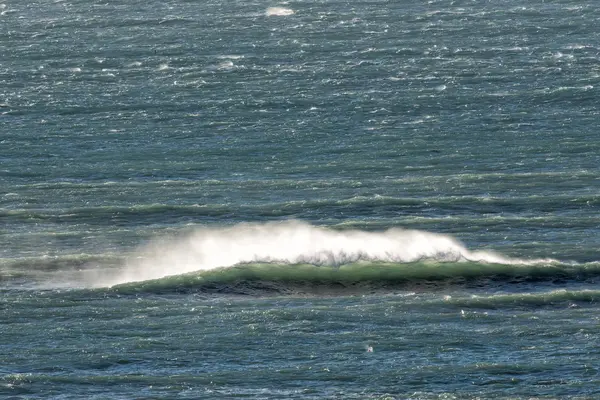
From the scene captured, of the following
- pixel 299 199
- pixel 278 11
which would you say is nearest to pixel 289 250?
pixel 299 199

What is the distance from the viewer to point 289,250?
37781mm

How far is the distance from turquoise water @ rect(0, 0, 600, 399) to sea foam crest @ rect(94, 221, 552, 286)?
0.09 m

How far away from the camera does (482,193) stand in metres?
43.1

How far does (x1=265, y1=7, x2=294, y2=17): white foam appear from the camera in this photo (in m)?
62.4

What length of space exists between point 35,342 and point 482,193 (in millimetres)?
16596

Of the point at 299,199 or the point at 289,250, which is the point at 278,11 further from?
the point at 289,250

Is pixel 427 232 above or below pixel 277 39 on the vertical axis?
below

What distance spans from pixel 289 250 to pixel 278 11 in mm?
26971

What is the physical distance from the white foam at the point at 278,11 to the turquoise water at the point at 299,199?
0.52 m

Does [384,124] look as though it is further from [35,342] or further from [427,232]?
[35,342]

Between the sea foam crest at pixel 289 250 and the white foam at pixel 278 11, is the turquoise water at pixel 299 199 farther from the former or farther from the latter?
the white foam at pixel 278 11

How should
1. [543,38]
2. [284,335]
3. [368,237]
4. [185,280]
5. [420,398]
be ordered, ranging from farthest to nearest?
[543,38] → [368,237] → [185,280] → [284,335] → [420,398]

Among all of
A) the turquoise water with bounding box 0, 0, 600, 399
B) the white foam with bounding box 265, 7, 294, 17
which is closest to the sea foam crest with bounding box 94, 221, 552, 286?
the turquoise water with bounding box 0, 0, 600, 399

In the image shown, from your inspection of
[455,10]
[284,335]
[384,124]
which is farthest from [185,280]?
[455,10]
